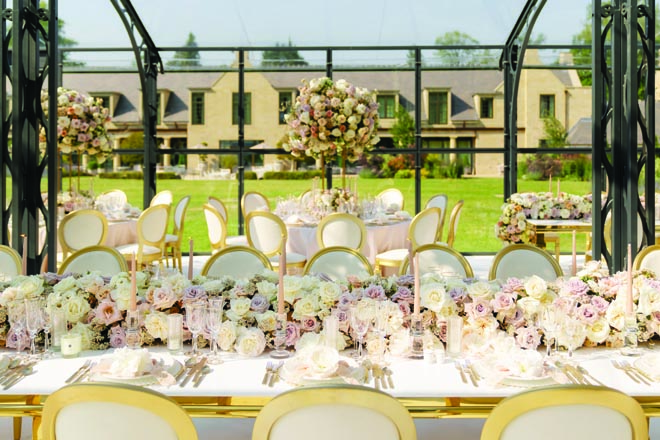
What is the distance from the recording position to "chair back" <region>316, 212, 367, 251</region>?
650 cm

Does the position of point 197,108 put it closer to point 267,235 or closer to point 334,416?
point 267,235

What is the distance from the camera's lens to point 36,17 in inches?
218

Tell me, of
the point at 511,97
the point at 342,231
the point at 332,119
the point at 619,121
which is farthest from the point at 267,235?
the point at 511,97

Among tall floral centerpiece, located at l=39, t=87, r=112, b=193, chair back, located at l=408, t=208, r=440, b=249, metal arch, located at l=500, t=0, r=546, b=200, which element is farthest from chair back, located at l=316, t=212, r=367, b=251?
metal arch, located at l=500, t=0, r=546, b=200

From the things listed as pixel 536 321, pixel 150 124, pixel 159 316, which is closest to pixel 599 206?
pixel 536 321

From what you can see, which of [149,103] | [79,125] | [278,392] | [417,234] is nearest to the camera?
[278,392]

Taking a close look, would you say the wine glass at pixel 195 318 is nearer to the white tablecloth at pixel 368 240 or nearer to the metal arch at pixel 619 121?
the metal arch at pixel 619 121

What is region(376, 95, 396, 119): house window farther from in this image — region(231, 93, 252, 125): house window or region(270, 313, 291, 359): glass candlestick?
region(270, 313, 291, 359): glass candlestick

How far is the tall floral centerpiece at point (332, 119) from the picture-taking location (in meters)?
7.08

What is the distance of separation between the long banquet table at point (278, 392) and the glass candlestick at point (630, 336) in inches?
9.1

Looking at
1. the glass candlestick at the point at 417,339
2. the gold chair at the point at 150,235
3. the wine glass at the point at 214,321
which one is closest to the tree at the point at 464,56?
the gold chair at the point at 150,235

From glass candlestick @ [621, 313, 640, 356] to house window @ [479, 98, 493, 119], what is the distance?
24.7ft

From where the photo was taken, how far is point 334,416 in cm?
178

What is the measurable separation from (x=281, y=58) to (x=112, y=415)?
9.06 metres
